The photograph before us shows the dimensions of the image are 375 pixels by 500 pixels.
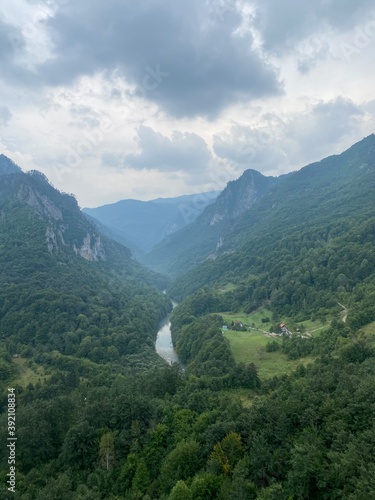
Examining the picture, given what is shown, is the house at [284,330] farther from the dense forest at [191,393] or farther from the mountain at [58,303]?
the mountain at [58,303]

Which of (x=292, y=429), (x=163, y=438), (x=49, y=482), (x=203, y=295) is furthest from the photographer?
(x=203, y=295)

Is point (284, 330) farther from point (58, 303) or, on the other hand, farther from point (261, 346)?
point (58, 303)

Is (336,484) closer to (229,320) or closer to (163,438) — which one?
→ (163,438)

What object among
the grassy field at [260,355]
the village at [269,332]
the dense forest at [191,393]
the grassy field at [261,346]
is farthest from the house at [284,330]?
the grassy field at [260,355]

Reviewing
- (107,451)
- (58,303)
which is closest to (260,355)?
(107,451)

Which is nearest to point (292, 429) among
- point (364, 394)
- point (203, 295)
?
point (364, 394)

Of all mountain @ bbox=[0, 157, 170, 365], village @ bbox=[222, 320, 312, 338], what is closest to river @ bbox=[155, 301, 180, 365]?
mountain @ bbox=[0, 157, 170, 365]
